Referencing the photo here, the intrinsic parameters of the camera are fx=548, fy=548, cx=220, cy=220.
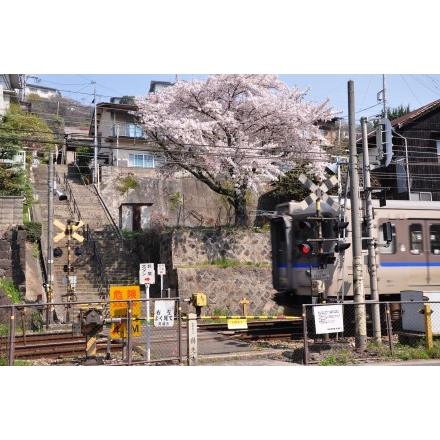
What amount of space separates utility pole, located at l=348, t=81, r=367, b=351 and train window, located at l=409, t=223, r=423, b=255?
4.11 m

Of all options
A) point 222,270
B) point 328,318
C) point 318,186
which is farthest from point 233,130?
point 328,318

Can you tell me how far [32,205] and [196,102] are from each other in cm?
1142

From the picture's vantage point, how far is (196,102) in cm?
2608

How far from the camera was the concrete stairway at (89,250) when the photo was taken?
83.6 ft

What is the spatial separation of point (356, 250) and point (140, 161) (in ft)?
102

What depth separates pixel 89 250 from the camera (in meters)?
28.2

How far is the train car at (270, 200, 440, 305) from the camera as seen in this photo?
52.2ft

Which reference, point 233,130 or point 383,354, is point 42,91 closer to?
point 233,130

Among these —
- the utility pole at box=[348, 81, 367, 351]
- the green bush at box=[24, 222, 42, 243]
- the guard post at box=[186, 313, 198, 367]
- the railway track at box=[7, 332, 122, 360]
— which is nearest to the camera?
the guard post at box=[186, 313, 198, 367]

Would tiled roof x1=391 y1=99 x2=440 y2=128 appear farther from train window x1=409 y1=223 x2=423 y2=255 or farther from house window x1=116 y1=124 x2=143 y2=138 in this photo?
house window x1=116 y1=124 x2=143 y2=138

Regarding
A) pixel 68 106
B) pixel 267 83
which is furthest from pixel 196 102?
pixel 68 106

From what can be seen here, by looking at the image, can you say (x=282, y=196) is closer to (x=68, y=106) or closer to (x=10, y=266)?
(x=10, y=266)

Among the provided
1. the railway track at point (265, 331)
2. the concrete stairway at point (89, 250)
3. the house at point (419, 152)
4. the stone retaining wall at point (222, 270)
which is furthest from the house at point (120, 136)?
the railway track at point (265, 331)

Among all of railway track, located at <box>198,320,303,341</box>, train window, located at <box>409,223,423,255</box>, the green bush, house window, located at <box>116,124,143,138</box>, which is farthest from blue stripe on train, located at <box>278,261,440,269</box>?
house window, located at <box>116,124,143,138</box>
